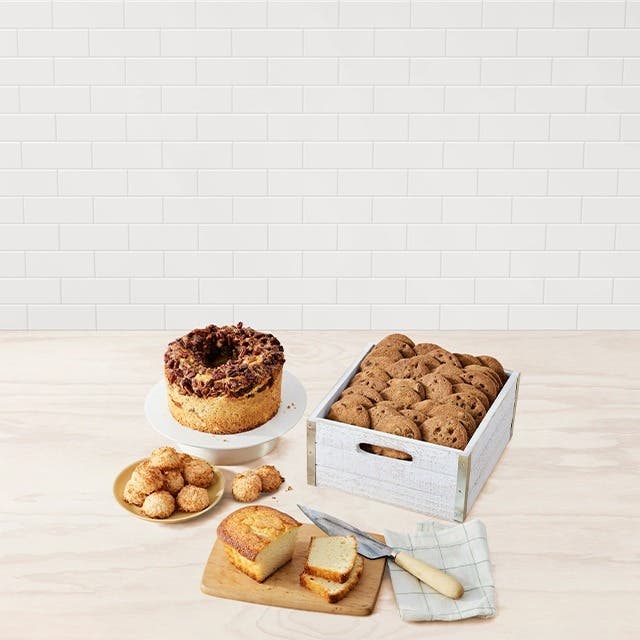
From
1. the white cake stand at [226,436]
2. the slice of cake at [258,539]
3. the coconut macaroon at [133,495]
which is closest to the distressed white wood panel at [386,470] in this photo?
the white cake stand at [226,436]

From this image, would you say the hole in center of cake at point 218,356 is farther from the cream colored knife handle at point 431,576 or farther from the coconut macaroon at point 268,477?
the cream colored knife handle at point 431,576

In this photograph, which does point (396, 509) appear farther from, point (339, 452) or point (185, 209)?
point (185, 209)

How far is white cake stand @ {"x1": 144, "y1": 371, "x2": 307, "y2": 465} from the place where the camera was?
1863 mm

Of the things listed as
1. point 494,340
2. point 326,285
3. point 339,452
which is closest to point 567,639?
point 339,452

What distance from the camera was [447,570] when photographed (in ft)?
5.29

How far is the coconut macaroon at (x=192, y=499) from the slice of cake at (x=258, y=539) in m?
0.11

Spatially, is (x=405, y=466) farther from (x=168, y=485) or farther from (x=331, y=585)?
(x=168, y=485)

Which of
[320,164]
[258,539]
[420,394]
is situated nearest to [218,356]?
[420,394]

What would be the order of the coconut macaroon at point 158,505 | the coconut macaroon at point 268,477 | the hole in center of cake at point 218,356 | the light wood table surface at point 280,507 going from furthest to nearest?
the hole in center of cake at point 218,356 < the coconut macaroon at point 268,477 < the coconut macaroon at point 158,505 < the light wood table surface at point 280,507

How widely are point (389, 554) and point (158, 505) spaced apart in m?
0.42

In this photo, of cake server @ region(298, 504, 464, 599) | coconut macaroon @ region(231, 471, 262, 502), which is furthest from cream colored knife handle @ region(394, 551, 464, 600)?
coconut macaroon @ region(231, 471, 262, 502)

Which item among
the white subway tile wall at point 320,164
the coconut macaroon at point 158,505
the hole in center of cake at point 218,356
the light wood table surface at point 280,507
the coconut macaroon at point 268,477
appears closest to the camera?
the light wood table surface at point 280,507

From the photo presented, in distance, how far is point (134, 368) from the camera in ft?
7.86

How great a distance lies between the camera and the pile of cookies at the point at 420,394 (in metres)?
1.77
